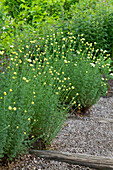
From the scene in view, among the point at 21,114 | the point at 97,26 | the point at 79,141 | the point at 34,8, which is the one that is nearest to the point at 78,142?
the point at 79,141

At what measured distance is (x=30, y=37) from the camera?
6.04 m

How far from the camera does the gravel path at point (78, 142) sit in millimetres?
2723

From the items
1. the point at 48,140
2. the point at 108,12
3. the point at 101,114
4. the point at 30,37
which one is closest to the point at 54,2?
the point at 108,12

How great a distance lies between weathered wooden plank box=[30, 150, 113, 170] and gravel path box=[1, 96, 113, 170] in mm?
45

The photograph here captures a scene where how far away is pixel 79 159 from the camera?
2812 mm

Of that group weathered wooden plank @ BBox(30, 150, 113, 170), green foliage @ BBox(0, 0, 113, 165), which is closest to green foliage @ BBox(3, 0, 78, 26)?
green foliage @ BBox(0, 0, 113, 165)

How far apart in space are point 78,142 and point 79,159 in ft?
2.10

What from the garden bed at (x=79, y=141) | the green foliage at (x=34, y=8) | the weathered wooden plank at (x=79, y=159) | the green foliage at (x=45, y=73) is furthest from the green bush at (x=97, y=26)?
the weathered wooden plank at (x=79, y=159)

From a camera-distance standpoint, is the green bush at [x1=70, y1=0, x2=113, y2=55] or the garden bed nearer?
the garden bed

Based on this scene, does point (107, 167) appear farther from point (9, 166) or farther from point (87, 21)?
point (87, 21)

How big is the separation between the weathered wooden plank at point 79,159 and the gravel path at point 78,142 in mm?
45

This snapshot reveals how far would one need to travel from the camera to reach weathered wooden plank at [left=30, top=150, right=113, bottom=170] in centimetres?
277

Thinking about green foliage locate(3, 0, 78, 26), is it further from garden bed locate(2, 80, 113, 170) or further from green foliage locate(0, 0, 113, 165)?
garden bed locate(2, 80, 113, 170)

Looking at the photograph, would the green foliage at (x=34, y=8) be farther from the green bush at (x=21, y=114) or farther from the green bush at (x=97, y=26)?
the green bush at (x=21, y=114)
